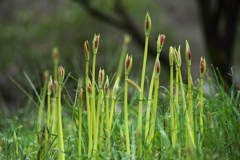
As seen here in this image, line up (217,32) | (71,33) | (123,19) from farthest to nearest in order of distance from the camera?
1. (71,33)
2. (123,19)
3. (217,32)

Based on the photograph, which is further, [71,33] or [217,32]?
[71,33]

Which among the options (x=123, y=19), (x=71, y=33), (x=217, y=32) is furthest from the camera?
(x=71, y=33)

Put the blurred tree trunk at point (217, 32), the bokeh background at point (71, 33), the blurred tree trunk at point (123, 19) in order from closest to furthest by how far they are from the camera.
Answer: the blurred tree trunk at point (217, 32), the blurred tree trunk at point (123, 19), the bokeh background at point (71, 33)

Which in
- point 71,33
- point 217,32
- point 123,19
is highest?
point 71,33

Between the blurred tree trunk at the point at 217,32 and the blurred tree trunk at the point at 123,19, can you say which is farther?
the blurred tree trunk at the point at 123,19

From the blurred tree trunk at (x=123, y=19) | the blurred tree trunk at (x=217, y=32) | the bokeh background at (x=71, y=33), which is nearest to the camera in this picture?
the blurred tree trunk at (x=217, y=32)

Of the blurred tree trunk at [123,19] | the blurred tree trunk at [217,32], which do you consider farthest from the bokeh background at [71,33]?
the blurred tree trunk at [217,32]

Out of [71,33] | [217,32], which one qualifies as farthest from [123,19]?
[71,33]

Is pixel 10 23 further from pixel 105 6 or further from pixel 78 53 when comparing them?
pixel 105 6

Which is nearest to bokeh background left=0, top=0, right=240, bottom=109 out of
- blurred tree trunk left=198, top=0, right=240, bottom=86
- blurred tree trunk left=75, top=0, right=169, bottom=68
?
blurred tree trunk left=75, top=0, right=169, bottom=68

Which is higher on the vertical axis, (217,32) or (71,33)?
(71,33)

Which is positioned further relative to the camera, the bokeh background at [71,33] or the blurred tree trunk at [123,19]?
the bokeh background at [71,33]

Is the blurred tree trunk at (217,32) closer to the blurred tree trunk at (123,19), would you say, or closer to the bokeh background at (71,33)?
the bokeh background at (71,33)

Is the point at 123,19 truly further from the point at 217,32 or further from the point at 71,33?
the point at 71,33
